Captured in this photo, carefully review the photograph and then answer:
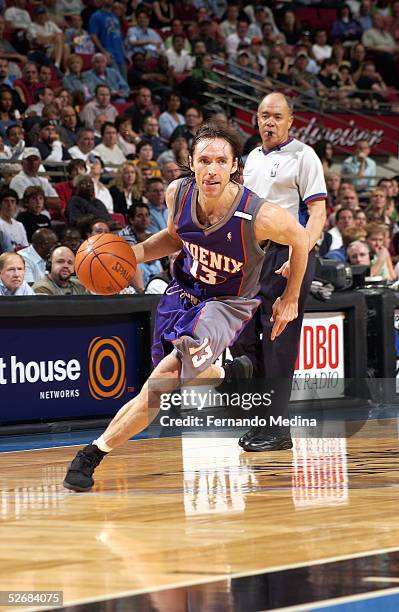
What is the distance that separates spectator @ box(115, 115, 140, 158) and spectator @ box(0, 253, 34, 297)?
5549mm

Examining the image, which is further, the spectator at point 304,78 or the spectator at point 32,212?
the spectator at point 304,78

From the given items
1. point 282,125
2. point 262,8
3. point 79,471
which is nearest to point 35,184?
point 282,125

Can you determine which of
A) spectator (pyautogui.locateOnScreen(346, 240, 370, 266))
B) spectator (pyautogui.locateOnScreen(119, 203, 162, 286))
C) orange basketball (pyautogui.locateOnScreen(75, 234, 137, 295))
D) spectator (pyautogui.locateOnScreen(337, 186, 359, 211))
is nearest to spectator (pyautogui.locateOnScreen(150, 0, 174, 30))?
spectator (pyautogui.locateOnScreen(337, 186, 359, 211))

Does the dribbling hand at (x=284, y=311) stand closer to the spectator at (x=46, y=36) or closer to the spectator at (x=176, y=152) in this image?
the spectator at (x=176, y=152)

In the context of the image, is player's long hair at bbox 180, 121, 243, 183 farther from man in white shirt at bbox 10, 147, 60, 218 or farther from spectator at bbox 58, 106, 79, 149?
spectator at bbox 58, 106, 79, 149

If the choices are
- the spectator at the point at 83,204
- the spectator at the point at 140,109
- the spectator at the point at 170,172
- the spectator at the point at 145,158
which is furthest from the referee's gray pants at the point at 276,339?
the spectator at the point at 140,109

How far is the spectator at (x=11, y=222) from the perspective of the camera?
11961 mm

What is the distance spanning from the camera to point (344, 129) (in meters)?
19.5

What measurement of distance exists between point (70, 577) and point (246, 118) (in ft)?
49.3

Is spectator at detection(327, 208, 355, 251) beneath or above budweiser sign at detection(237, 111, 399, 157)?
beneath

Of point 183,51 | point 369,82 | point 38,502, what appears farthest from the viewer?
point 369,82

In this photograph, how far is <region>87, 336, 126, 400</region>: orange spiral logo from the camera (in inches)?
385

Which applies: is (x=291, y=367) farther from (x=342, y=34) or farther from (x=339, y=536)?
(x=342, y=34)

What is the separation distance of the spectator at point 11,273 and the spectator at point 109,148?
16.0 feet
